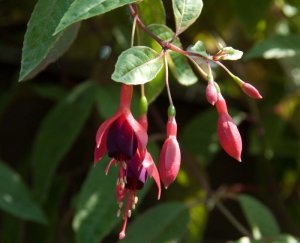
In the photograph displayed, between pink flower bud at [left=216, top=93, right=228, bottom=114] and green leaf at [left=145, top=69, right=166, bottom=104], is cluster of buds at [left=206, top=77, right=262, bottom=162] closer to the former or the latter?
pink flower bud at [left=216, top=93, right=228, bottom=114]

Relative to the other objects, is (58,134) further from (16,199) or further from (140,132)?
(140,132)

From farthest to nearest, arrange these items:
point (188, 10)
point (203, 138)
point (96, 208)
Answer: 1. point (203, 138)
2. point (96, 208)
3. point (188, 10)

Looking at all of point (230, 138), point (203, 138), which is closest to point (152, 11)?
point (230, 138)

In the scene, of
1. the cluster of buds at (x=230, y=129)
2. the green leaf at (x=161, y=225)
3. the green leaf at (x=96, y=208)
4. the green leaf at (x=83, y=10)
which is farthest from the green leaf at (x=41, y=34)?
the green leaf at (x=161, y=225)

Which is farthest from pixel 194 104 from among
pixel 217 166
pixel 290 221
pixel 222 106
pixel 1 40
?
pixel 222 106

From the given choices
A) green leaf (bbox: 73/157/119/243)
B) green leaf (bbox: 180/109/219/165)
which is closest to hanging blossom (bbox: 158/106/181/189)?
green leaf (bbox: 73/157/119/243)
